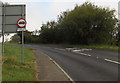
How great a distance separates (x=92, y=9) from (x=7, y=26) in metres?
34.5

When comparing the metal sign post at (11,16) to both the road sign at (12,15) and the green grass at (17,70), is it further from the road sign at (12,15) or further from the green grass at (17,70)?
the green grass at (17,70)

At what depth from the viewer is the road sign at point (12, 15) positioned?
12.7 meters

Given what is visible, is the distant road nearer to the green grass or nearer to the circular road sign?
the green grass

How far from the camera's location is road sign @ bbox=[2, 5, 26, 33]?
12.7 meters

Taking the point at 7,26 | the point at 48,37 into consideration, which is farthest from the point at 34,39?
the point at 7,26

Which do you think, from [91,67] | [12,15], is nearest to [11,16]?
[12,15]

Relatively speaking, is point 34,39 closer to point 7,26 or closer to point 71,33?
point 71,33

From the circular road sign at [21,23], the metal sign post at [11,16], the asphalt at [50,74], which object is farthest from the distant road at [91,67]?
the metal sign post at [11,16]

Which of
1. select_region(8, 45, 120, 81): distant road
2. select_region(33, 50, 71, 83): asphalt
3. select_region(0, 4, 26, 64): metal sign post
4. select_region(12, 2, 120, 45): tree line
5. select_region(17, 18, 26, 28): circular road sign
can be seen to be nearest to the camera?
select_region(33, 50, 71, 83): asphalt

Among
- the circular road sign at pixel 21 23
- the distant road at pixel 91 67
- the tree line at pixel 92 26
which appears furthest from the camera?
the tree line at pixel 92 26

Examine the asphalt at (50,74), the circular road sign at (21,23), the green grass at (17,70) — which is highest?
the circular road sign at (21,23)

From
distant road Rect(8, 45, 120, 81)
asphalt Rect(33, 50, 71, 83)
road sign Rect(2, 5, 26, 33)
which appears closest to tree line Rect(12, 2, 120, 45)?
distant road Rect(8, 45, 120, 81)

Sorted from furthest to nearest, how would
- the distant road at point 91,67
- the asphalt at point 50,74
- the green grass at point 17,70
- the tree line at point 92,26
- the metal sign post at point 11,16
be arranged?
the tree line at point 92,26
the metal sign post at point 11,16
the distant road at point 91,67
the asphalt at point 50,74
the green grass at point 17,70

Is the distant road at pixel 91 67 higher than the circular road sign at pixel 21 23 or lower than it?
lower
